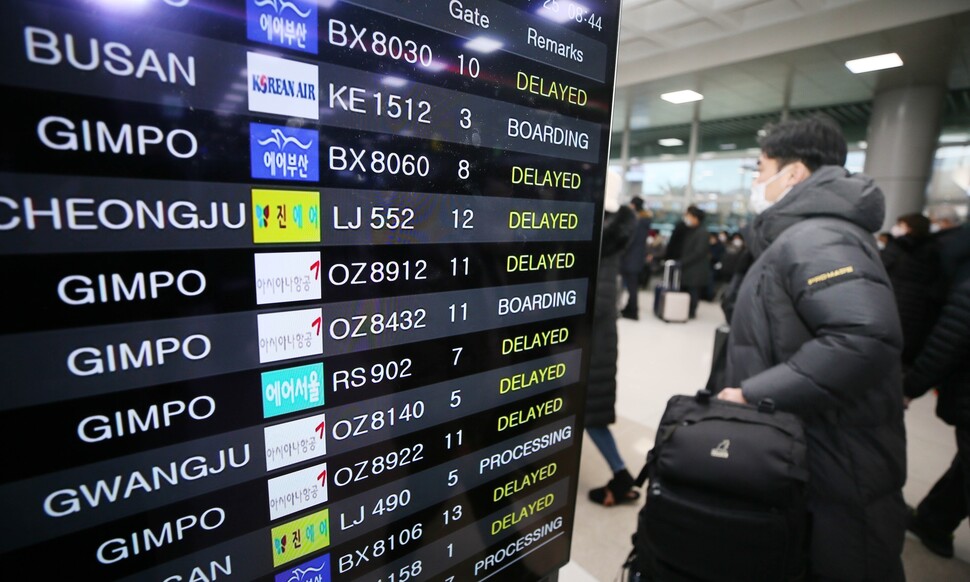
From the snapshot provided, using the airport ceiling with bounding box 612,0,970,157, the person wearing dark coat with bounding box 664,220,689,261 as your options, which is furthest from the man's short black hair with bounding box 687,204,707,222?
the airport ceiling with bounding box 612,0,970,157

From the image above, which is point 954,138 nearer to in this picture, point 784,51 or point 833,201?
point 784,51

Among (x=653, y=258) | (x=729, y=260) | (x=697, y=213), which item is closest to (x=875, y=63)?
(x=697, y=213)

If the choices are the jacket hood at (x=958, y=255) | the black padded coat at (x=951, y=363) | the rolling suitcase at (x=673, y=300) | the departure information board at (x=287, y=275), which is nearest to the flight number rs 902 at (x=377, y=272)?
the departure information board at (x=287, y=275)

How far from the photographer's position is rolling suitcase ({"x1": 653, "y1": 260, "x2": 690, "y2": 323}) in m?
6.29

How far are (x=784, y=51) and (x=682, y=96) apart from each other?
2.37 metres

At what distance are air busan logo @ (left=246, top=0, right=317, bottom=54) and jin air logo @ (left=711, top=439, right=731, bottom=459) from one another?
119 centimetres

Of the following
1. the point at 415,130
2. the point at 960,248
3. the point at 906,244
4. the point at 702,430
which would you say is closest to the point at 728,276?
the point at 906,244

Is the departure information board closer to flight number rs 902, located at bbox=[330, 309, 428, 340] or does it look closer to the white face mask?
flight number rs 902, located at bbox=[330, 309, 428, 340]

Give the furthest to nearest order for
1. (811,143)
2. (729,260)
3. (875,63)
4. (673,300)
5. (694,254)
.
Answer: (729,260)
(694,254)
(673,300)
(875,63)
(811,143)

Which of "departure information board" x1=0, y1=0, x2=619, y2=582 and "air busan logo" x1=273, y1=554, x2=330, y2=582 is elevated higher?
"departure information board" x1=0, y1=0, x2=619, y2=582

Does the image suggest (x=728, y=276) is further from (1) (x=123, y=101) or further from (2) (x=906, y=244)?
(1) (x=123, y=101)

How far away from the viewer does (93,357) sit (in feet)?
1.59

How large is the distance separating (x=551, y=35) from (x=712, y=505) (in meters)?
1.12

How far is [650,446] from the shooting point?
9.44 ft
